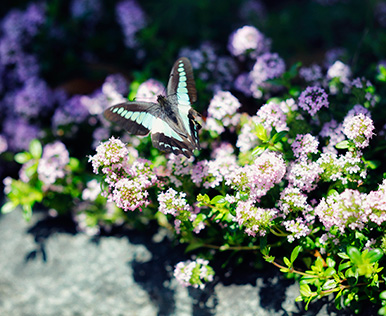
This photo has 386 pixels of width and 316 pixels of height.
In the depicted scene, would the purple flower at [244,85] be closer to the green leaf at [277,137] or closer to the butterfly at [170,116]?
the butterfly at [170,116]

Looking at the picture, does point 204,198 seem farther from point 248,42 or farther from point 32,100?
point 32,100

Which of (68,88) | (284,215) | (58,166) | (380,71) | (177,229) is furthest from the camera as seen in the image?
(68,88)

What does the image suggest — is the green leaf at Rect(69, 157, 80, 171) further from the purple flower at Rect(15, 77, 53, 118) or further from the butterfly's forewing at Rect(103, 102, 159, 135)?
the purple flower at Rect(15, 77, 53, 118)

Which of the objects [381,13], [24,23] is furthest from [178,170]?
[381,13]

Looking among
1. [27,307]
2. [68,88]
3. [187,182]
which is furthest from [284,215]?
[68,88]

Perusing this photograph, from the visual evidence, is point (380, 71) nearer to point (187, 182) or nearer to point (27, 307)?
point (187, 182)

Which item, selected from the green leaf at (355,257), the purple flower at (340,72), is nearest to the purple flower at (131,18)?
the purple flower at (340,72)
